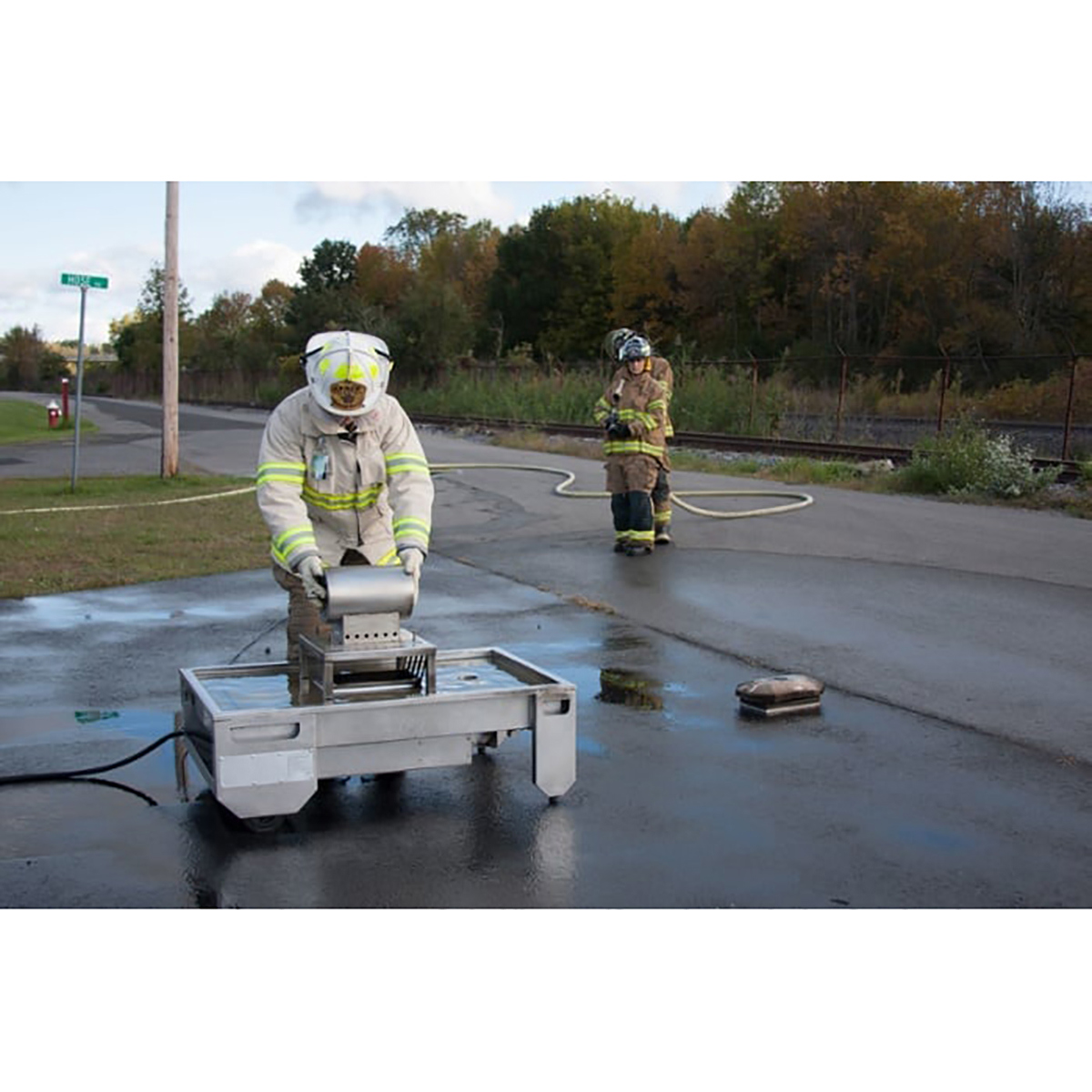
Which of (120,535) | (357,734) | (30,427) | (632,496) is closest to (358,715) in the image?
(357,734)

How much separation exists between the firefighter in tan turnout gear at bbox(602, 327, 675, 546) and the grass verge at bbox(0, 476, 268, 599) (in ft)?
11.6

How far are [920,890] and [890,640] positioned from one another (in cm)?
384

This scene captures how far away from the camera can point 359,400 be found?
15.8 feet

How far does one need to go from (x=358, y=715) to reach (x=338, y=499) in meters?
1.05

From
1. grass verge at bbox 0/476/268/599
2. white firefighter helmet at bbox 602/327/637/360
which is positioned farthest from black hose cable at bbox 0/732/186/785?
white firefighter helmet at bbox 602/327/637/360

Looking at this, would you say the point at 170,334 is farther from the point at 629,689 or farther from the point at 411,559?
the point at 411,559

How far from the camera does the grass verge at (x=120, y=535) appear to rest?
9906mm

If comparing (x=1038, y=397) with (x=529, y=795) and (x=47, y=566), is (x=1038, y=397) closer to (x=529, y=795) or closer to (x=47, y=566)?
(x=47, y=566)

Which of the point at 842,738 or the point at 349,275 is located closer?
the point at 842,738

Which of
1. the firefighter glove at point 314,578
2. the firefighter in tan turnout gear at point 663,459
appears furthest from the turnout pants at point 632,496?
the firefighter glove at point 314,578

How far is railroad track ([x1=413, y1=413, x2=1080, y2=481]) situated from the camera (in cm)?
1788

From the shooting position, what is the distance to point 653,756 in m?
5.34

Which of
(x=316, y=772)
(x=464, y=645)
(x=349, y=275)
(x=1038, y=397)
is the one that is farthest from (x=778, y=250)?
(x=316, y=772)

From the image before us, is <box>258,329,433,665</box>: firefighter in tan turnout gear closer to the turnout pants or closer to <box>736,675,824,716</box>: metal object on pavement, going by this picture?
<box>736,675,824,716</box>: metal object on pavement
